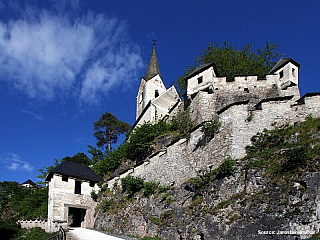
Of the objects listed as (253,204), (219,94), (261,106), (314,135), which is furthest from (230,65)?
(253,204)

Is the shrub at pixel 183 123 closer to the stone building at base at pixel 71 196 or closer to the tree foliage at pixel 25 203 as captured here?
the stone building at base at pixel 71 196

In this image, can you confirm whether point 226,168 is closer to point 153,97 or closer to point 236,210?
point 236,210

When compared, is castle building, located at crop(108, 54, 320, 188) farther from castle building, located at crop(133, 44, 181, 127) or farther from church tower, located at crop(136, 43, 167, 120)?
church tower, located at crop(136, 43, 167, 120)

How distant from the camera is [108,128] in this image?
50906 millimetres

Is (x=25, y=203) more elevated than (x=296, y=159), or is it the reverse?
(x=25, y=203)

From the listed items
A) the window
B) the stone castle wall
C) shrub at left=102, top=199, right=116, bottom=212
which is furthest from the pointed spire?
the stone castle wall

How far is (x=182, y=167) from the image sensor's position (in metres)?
19.2

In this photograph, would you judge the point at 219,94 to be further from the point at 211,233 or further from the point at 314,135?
the point at 211,233

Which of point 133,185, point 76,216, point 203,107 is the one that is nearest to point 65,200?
point 76,216

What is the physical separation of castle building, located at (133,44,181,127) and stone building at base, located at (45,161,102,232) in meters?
12.8

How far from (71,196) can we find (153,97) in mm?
23945

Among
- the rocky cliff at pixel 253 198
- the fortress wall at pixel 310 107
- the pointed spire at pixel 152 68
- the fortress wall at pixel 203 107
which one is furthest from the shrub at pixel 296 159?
the pointed spire at pixel 152 68

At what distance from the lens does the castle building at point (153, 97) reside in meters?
37.5

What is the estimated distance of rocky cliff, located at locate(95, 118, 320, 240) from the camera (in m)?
11.2
